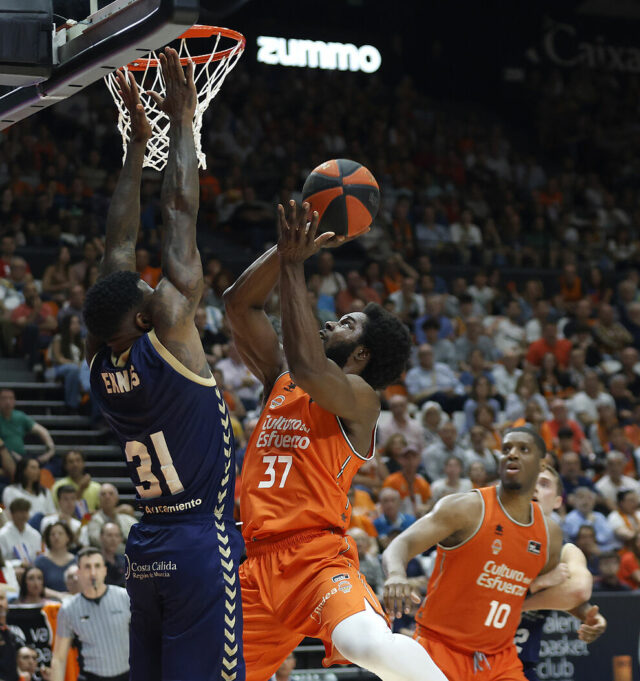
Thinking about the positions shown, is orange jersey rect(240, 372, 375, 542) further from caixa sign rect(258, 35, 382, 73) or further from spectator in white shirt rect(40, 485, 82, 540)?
caixa sign rect(258, 35, 382, 73)

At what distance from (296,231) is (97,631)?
4.23 metres

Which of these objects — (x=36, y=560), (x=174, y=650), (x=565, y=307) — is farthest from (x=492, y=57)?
(x=174, y=650)

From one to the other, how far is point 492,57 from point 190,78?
18491mm

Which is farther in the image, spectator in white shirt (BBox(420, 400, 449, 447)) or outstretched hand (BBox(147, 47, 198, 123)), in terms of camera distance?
spectator in white shirt (BBox(420, 400, 449, 447))

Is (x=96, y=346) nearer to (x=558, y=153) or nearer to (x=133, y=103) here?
(x=133, y=103)

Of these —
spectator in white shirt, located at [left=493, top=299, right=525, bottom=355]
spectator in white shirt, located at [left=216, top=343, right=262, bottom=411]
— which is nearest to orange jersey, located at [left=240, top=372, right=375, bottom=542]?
spectator in white shirt, located at [left=216, top=343, right=262, bottom=411]

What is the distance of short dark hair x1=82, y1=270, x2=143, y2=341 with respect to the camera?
406 cm

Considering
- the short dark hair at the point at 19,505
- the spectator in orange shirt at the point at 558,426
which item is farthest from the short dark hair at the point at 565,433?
the short dark hair at the point at 19,505

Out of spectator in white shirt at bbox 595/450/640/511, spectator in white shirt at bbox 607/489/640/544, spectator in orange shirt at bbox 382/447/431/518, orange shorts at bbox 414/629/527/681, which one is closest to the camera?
orange shorts at bbox 414/629/527/681

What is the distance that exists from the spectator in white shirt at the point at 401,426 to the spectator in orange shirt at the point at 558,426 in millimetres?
1594

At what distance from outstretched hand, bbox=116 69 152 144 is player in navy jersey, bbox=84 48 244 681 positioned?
44 cm

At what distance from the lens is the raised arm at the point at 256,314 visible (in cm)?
512

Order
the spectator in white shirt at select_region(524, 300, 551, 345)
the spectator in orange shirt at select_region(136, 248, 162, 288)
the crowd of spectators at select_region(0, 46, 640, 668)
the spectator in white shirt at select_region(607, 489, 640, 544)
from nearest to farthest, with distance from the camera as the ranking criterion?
the crowd of spectators at select_region(0, 46, 640, 668) < the spectator in white shirt at select_region(607, 489, 640, 544) < the spectator in orange shirt at select_region(136, 248, 162, 288) < the spectator in white shirt at select_region(524, 300, 551, 345)

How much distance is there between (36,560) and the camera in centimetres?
884
